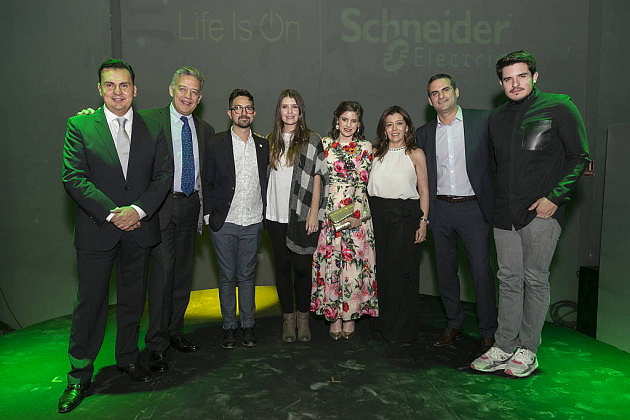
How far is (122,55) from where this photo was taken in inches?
185

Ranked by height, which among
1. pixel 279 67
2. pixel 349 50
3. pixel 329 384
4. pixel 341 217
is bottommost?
pixel 329 384

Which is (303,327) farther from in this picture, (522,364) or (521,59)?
(521,59)

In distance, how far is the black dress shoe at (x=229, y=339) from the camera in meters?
3.28

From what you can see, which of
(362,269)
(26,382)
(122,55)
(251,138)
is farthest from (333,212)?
(122,55)

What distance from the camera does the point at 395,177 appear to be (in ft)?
10.6

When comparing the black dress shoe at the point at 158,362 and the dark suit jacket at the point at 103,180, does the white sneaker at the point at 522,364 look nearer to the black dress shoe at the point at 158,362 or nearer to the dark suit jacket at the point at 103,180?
the black dress shoe at the point at 158,362

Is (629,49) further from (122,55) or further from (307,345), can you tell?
(122,55)

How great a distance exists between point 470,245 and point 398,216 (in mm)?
489

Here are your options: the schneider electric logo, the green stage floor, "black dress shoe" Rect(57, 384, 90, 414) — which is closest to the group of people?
"black dress shoe" Rect(57, 384, 90, 414)

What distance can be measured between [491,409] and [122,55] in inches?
169

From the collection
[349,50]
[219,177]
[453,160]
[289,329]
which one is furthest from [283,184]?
[349,50]

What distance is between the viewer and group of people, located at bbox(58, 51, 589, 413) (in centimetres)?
250

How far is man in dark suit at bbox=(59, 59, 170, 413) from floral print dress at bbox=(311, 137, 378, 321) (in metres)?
1.13

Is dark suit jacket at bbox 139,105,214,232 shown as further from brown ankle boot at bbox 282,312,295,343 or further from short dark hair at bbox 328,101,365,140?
brown ankle boot at bbox 282,312,295,343
